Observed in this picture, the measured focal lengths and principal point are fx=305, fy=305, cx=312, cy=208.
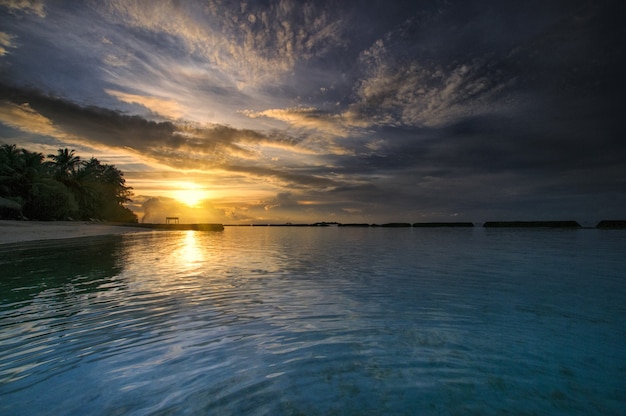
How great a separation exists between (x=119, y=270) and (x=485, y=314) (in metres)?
16.9

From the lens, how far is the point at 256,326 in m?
7.54

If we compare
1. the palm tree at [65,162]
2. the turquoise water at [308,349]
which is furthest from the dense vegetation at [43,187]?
the turquoise water at [308,349]

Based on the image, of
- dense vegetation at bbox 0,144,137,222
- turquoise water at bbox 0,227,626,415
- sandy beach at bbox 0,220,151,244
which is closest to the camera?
turquoise water at bbox 0,227,626,415

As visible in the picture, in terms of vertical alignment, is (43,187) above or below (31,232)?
above

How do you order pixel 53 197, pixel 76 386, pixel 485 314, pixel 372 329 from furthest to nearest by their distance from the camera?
1. pixel 53 197
2. pixel 485 314
3. pixel 372 329
4. pixel 76 386

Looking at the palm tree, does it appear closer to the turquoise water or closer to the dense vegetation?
the dense vegetation

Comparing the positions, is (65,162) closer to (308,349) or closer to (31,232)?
(31,232)

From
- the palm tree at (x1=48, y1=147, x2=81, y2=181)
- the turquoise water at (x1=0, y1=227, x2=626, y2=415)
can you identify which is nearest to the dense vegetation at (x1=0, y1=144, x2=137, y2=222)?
the palm tree at (x1=48, y1=147, x2=81, y2=181)

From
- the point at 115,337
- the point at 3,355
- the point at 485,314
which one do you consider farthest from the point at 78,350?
the point at 485,314

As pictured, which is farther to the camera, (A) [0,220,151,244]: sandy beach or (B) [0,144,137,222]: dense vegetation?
(B) [0,144,137,222]: dense vegetation

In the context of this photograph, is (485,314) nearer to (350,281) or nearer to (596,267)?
(350,281)

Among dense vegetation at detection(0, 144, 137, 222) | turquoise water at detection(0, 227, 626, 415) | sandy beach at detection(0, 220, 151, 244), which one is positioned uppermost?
dense vegetation at detection(0, 144, 137, 222)

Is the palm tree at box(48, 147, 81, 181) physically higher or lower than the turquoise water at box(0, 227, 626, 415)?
higher

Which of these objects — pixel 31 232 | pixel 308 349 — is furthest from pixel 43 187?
pixel 308 349
